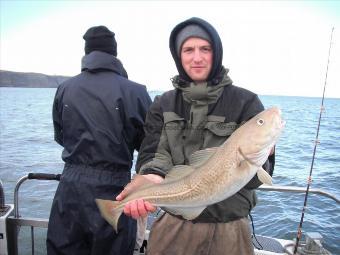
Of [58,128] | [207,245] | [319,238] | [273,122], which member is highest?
[273,122]

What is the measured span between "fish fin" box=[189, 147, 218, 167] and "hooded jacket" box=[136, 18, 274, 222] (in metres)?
0.21

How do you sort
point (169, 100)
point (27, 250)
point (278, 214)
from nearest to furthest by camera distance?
1. point (169, 100)
2. point (27, 250)
3. point (278, 214)

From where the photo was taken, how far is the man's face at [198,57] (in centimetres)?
333

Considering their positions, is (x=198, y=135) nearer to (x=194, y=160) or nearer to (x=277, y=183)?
(x=194, y=160)

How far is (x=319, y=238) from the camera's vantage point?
4.69m

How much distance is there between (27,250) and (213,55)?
6.43m

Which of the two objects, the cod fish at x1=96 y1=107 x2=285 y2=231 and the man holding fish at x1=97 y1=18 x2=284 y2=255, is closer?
the cod fish at x1=96 y1=107 x2=285 y2=231

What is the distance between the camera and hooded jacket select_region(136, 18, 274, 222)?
318cm

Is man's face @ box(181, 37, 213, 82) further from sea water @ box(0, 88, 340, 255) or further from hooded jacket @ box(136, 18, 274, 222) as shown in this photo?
sea water @ box(0, 88, 340, 255)

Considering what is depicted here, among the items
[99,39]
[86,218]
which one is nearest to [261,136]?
[86,218]

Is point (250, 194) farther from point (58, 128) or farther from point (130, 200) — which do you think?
point (58, 128)

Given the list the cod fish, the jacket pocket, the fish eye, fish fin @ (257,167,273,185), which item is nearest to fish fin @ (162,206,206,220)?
the cod fish

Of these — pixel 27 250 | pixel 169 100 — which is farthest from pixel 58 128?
pixel 27 250

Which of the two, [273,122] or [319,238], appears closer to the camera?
[273,122]
